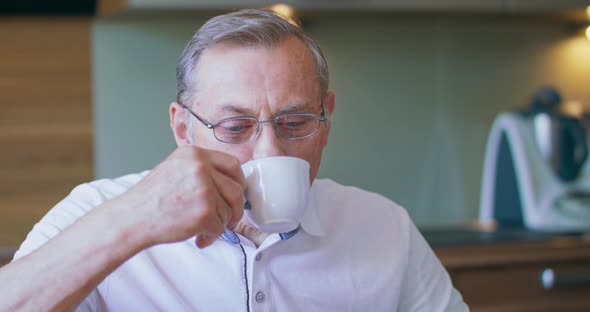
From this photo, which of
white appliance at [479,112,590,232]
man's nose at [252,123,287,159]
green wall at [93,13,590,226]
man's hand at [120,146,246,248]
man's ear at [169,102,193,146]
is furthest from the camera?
green wall at [93,13,590,226]

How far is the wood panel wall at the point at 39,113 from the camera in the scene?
8.35ft

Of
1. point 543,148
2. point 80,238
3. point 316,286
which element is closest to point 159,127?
point 543,148

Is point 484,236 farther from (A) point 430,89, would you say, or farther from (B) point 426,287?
(B) point 426,287

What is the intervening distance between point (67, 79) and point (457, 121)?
Answer: 146 cm

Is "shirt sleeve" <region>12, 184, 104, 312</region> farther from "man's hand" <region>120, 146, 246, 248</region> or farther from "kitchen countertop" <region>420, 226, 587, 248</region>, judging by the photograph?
"kitchen countertop" <region>420, 226, 587, 248</region>

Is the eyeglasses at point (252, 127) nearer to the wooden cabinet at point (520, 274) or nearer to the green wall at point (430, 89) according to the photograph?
the wooden cabinet at point (520, 274)

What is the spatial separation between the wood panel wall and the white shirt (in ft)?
4.25

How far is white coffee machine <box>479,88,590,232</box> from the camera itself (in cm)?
266

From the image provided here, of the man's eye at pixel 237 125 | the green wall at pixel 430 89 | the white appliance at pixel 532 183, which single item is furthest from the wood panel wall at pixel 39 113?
the man's eye at pixel 237 125

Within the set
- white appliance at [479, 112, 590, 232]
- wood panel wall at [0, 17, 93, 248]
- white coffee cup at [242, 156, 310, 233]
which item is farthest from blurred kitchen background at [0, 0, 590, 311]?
white coffee cup at [242, 156, 310, 233]

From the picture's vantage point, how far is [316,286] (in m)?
1.30

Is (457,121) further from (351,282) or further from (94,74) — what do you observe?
(351,282)

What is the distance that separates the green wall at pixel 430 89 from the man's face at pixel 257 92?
1553mm

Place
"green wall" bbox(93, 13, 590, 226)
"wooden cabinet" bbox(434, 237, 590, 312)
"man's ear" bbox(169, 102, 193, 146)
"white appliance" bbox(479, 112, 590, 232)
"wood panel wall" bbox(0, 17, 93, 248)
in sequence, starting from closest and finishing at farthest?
1. "man's ear" bbox(169, 102, 193, 146)
2. "wooden cabinet" bbox(434, 237, 590, 312)
3. "wood panel wall" bbox(0, 17, 93, 248)
4. "white appliance" bbox(479, 112, 590, 232)
5. "green wall" bbox(93, 13, 590, 226)
